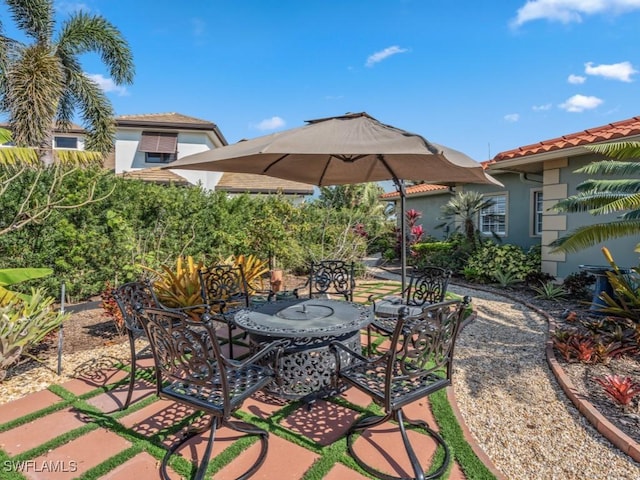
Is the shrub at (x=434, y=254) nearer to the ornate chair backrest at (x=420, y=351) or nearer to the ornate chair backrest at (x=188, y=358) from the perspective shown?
the ornate chair backrest at (x=420, y=351)

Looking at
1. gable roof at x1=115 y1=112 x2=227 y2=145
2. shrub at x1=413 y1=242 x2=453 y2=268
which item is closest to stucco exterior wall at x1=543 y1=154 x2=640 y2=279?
shrub at x1=413 y1=242 x2=453 y2=268

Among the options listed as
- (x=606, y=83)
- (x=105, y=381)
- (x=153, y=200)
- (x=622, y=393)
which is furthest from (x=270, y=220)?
(x=606, y=83)

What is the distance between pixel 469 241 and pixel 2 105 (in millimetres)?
15448

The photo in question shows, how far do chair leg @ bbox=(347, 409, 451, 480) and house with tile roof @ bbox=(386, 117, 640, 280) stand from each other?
499 cm

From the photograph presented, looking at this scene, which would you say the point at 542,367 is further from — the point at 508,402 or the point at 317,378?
the point at 317,378

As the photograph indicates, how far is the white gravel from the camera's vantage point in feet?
8.33

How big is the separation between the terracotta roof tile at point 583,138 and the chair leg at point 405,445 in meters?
7.50

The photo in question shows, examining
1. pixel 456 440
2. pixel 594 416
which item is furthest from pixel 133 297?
pixel 594 416

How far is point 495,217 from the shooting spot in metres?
12.2

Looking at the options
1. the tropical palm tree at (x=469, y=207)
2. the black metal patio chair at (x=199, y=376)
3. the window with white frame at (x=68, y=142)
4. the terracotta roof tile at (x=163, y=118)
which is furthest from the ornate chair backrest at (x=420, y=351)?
the window with white frame at (x=68, y=142)

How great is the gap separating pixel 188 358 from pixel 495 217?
12.3 m

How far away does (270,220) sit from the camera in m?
9.22

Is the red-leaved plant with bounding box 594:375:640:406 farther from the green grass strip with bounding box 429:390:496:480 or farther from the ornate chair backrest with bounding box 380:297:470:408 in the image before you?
the ornate chair backrest with bounding box 380:297:470:408

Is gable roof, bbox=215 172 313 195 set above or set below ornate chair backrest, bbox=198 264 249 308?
above
